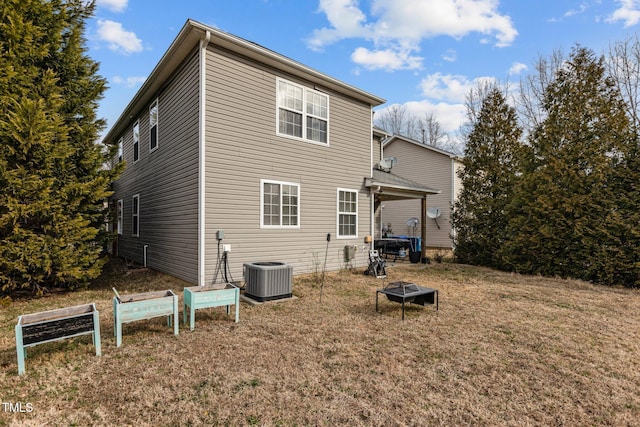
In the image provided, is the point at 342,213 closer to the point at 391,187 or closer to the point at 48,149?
the point at 391,187

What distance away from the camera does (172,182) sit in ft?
28.2

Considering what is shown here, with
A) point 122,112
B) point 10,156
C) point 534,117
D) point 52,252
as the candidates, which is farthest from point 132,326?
point 534,117

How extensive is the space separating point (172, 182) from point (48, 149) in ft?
9.09

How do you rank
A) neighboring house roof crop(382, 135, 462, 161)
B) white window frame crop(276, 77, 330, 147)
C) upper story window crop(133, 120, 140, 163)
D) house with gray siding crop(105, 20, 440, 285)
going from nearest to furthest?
house with gray siding crop(105, 20, 440, 285), white window frame crop(276, 77, 330, 147), upper story window crop(133, 120, 140, 163), neighboring house roof crop(382, 135, 462, 161)

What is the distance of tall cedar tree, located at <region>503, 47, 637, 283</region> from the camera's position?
330 inches

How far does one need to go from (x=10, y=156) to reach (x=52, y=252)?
191 cm

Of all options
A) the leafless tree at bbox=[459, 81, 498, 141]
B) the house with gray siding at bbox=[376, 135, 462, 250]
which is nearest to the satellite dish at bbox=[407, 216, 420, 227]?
the house with gray siding at bbox=[376, 135, 462, 250]

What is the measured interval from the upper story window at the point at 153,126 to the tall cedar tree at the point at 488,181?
10857mm

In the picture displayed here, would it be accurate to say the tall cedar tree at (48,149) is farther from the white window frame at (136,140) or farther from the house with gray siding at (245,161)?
the white window frame at (136,140)

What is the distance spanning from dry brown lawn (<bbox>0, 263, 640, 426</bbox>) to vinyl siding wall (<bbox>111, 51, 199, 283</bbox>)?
253 centimetres

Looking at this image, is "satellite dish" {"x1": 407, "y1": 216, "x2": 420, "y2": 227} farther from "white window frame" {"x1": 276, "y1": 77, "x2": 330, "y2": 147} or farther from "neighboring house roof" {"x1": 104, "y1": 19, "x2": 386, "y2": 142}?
"white window frame" {"x1": 276, "y1": 77, "x2": 330, "y2": 147}

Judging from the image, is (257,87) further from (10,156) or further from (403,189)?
(403,189)

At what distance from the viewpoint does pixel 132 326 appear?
15.4 ft

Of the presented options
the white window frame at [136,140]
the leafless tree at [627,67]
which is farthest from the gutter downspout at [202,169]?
the leafless tree at [627,67]
